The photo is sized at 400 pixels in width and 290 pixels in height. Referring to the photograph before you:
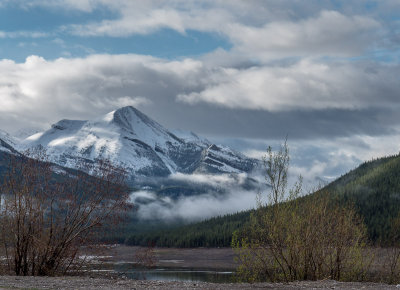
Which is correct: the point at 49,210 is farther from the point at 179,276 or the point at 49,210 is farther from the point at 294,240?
the point at 179,276

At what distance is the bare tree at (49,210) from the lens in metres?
44.3

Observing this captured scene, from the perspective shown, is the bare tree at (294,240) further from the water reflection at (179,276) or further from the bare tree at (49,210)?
the water reflection at (179,276)

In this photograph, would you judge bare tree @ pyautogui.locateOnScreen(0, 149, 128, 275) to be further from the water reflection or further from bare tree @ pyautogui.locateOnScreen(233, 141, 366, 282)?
the water reflection

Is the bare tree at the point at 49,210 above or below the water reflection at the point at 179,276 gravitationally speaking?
above

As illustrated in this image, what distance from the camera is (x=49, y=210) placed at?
49625 mm

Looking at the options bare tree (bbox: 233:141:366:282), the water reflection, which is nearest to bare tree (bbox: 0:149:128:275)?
bare tree (bbox: 233:141:366:282)

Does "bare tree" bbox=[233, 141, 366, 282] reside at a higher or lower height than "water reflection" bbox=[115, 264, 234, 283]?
higher

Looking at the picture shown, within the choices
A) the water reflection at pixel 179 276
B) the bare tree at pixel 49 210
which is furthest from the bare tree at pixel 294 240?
the water reflection at pixel 179 276

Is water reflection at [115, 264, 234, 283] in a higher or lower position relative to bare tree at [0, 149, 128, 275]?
lower

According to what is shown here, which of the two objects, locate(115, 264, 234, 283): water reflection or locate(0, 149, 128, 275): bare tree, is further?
locate(115, 264, 234, 283): water reflection

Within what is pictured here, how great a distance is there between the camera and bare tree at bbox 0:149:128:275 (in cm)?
4434

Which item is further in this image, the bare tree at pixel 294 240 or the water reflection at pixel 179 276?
the water reflection at pixel 179 276

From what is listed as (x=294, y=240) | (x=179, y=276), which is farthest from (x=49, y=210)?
(x=179, y=276)

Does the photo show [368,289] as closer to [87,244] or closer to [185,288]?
[185,288]
